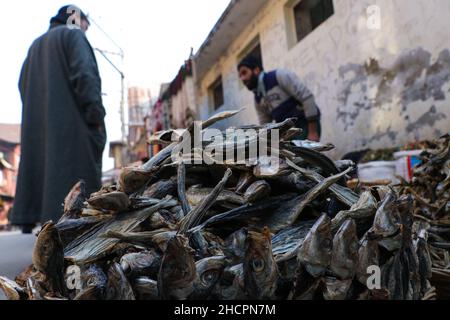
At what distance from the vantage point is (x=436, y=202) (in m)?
1.05

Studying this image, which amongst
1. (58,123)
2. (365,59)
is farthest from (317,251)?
(365,59)

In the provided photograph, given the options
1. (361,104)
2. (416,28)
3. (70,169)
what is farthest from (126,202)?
(361,104)

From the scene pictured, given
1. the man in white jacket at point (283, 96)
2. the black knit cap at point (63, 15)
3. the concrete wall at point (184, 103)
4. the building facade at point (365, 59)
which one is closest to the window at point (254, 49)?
the building facade at point (365, 59)

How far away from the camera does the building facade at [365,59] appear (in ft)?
8.23

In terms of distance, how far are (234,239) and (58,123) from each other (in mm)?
1736

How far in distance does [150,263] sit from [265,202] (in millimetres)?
218

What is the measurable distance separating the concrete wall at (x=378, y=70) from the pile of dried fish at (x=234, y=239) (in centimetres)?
180

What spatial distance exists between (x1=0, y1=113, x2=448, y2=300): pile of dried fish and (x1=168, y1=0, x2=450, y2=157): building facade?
28.4 inches

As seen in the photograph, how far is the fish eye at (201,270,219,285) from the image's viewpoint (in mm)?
417

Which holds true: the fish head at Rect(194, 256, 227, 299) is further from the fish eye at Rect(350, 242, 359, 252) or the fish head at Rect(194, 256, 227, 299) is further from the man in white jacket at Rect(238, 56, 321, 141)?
the man in white jacket at Rect(238, 56, 321, 141)

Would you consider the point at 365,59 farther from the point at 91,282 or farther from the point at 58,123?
the point at 91,282

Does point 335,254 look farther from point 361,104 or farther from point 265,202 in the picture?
point 361,104

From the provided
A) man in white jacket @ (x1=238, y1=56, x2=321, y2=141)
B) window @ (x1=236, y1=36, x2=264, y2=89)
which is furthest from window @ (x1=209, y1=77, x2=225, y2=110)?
man in white jacket @ (x1=238, y1=56, x2=321, y2=141)

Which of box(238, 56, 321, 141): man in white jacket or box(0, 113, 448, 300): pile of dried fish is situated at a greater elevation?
box(238, 56, 321, 141): man in white jacket
